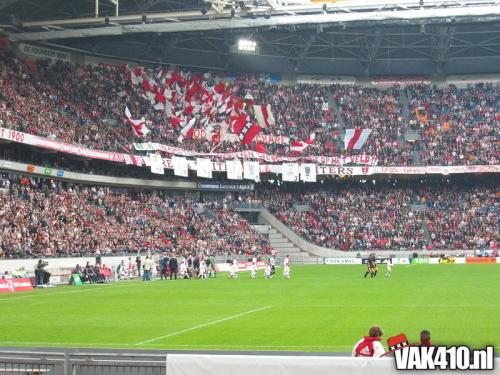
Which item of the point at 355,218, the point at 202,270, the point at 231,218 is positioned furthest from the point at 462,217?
the point at 202,270

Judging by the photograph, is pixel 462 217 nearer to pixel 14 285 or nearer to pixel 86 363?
pixel 14 285

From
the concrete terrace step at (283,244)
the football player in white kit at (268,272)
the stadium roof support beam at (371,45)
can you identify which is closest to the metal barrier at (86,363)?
the football player in white kit at (268,272)

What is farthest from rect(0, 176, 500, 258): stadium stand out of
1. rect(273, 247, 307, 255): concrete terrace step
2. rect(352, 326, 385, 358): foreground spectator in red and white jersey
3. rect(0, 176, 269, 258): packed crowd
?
rect(352, 326, 385, 358): foreground spectator in red and white jersey

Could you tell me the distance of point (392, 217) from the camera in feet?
268

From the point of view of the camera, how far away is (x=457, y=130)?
286 ft

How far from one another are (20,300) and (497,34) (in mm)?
66882

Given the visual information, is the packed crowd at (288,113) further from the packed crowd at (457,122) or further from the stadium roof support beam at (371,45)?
the stadium roof support beam at (371,45)

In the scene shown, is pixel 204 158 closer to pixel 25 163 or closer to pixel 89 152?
pixel 89 152

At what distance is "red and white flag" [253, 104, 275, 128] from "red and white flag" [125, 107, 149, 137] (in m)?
15.3

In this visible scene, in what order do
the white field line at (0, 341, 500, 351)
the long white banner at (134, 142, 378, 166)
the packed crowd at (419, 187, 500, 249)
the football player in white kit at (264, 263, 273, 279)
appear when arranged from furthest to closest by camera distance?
the packed crowd at (419, 187, 500, 249) < the long white banner at (134, 142, 378, 166) < the football player in white kit at (264, 263, 273, 279) < the white field line at (0, 341, 500, 351)

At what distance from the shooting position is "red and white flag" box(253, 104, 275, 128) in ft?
283

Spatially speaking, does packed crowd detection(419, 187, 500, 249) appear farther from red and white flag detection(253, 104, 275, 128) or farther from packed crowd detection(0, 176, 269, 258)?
red and white flag detection(253, 104, 275, 128)

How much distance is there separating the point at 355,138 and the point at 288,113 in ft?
26.6

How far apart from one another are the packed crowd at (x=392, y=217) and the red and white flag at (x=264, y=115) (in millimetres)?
7656
